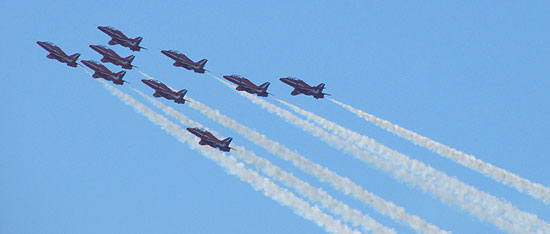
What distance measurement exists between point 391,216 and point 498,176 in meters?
11.0

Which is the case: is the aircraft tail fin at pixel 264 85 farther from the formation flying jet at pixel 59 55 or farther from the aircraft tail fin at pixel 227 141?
the formation flying jet at pixel 59 55

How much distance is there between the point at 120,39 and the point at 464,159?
4045 cm

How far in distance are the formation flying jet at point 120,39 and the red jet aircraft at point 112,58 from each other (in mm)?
1207

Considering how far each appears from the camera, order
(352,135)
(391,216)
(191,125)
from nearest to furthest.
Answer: (391,216) < (352,135) < (191,125)

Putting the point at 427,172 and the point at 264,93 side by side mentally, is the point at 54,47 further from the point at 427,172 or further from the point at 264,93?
the point at 427,172

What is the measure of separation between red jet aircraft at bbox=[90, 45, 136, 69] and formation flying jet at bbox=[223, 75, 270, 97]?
12505 millimetres

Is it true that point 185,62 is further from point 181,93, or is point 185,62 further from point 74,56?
point 74,56

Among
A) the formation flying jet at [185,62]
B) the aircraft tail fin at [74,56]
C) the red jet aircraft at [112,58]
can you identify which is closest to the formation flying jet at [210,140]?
the formation flying jet at [185,62]

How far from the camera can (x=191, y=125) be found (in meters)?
124

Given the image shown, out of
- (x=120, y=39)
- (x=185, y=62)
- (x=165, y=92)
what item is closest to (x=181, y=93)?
(x=165, y=92)

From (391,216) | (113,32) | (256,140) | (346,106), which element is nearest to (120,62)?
(113,32)

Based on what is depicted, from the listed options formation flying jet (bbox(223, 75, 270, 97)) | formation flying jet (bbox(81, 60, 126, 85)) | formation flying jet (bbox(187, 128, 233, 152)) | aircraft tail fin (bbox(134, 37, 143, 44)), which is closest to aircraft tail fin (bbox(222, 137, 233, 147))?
formation flying jet (bbox(187, 128, 233, 152))

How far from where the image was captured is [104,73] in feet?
409

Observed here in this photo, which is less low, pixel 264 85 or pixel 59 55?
pixel 264 85
